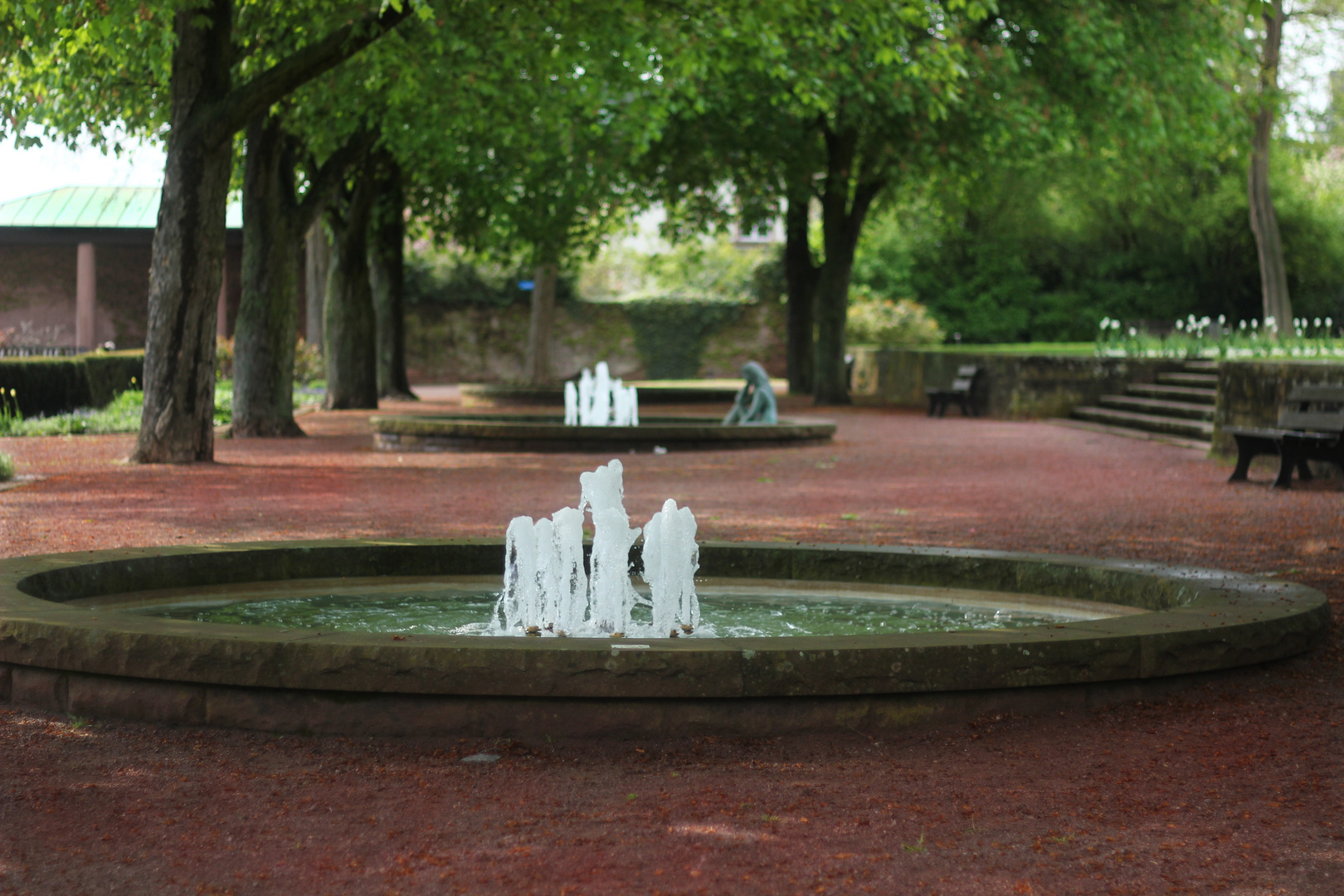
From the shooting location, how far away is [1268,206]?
29.1m

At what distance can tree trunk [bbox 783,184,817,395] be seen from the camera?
97.8ft

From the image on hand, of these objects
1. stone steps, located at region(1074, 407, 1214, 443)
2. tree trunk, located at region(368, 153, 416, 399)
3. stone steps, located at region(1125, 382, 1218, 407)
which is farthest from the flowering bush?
tree trunk, located at region(368, 153, 416, 399)

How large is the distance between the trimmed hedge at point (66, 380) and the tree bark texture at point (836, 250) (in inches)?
482

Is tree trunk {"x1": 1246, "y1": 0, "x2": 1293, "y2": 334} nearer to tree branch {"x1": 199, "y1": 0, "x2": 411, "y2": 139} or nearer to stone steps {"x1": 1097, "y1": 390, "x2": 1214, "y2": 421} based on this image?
stone steps {"x1": 1097, "y1": 390, "x2": 1214, "y2": 421}

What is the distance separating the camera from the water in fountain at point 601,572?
6.27 m

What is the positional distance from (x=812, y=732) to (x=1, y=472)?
998cm

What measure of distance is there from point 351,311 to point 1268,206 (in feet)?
59.1

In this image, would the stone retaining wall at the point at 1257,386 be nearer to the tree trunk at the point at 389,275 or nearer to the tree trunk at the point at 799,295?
the tree trunk at the point at 799,295

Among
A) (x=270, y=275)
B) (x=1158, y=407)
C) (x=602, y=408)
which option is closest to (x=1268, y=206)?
(x=1158, y=407)

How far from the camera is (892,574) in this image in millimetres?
7113

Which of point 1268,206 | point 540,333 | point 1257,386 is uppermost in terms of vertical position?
point 1268,206

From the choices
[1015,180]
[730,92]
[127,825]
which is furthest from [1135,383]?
[127,825]

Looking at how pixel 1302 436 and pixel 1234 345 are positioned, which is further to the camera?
pixel 1234 345

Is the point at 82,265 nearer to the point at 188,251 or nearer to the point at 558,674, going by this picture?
the point at 188,251
